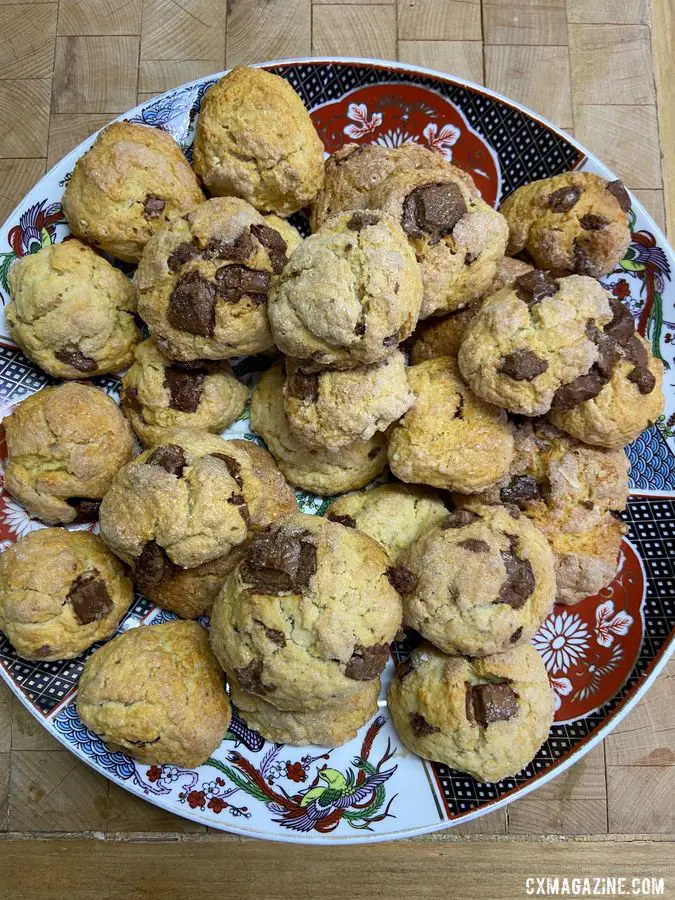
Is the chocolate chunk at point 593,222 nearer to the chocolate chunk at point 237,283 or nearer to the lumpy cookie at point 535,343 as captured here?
the lumpy cookie at point 535,343

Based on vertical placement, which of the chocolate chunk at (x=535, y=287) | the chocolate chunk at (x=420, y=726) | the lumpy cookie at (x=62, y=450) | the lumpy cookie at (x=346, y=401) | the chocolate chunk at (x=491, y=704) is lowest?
the chocolate chunk at (x=420, y=726)

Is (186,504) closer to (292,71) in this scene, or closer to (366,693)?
(366,693)

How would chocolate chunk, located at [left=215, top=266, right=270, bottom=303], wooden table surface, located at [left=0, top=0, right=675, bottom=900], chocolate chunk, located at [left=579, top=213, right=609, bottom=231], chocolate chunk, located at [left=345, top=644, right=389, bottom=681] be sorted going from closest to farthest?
chocolate chunk, located at [left=345, top=644, right=389, bottom=681] < chocolate chunk, located at [left=215, top=266, right=270, bottom=303] < chocolate chunk, located at [left=579, top=213, right=609, bottom=231] < wooden table surface, located at [left=0, top=0, right=675, bottom=900]

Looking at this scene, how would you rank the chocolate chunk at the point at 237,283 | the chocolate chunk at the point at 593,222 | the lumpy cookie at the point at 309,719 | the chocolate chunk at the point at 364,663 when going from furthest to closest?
the chocolate chunk at the point at 593,222 → the lumpy cookie at the point at 309,719 → the chocolate chunk at the point at 237,283 → the chocolate chunk at the point at 364,663

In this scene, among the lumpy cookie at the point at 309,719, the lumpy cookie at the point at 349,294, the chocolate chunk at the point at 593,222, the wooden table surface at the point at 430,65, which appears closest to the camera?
the lumpy cookie at the point at 349,294

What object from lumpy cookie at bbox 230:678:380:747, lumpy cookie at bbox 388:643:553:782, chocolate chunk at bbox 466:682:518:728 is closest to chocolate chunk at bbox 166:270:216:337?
lumpy cookie at bbox 230:678:380:747

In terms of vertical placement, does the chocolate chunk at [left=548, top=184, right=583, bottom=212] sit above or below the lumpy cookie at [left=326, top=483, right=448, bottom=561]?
above

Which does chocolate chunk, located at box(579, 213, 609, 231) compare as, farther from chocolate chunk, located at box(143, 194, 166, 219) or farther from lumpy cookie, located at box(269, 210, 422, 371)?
chocolate chunk, located at box(143, 194, 166, 219)

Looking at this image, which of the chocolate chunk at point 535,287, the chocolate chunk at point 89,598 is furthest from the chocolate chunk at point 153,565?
the chocolate chunk at point 535,287
